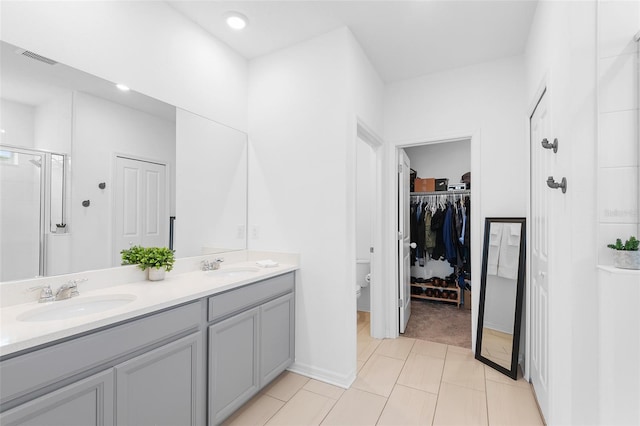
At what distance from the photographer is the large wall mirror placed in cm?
139

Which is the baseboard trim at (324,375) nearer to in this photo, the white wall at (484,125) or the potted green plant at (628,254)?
the white wall at (484,125)

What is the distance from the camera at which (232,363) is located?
1.77 metres

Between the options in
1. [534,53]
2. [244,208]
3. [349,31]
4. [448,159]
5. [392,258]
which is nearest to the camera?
[534,53]

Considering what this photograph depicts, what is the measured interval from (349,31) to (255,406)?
9.19 ft

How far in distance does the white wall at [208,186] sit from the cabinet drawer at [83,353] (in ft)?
2.56

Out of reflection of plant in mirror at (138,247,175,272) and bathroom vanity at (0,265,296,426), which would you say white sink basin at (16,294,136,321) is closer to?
bathroom vanity at (0,265,296,426)

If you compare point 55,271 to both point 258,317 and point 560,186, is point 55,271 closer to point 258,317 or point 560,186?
point 258,317

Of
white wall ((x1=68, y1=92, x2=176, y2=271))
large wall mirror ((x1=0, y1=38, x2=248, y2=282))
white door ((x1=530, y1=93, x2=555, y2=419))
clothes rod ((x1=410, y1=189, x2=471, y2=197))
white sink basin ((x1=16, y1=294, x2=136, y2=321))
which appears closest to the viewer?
white sink basin ((x1=16, y1=294, x2=136, y2=321))

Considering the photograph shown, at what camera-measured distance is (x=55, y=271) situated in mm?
1490

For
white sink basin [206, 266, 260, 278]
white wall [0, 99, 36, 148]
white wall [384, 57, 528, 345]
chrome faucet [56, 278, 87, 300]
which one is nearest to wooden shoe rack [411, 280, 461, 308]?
white wall [384, 57, 528, 345]

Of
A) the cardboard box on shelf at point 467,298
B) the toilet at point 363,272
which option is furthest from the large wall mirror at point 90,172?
the cardboard box on shelf at point 467,298

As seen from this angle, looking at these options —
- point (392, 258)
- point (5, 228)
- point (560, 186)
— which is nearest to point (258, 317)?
point (5, 228)

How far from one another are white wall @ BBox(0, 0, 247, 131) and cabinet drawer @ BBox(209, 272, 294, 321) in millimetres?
1385

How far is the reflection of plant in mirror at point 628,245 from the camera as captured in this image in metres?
1.05
